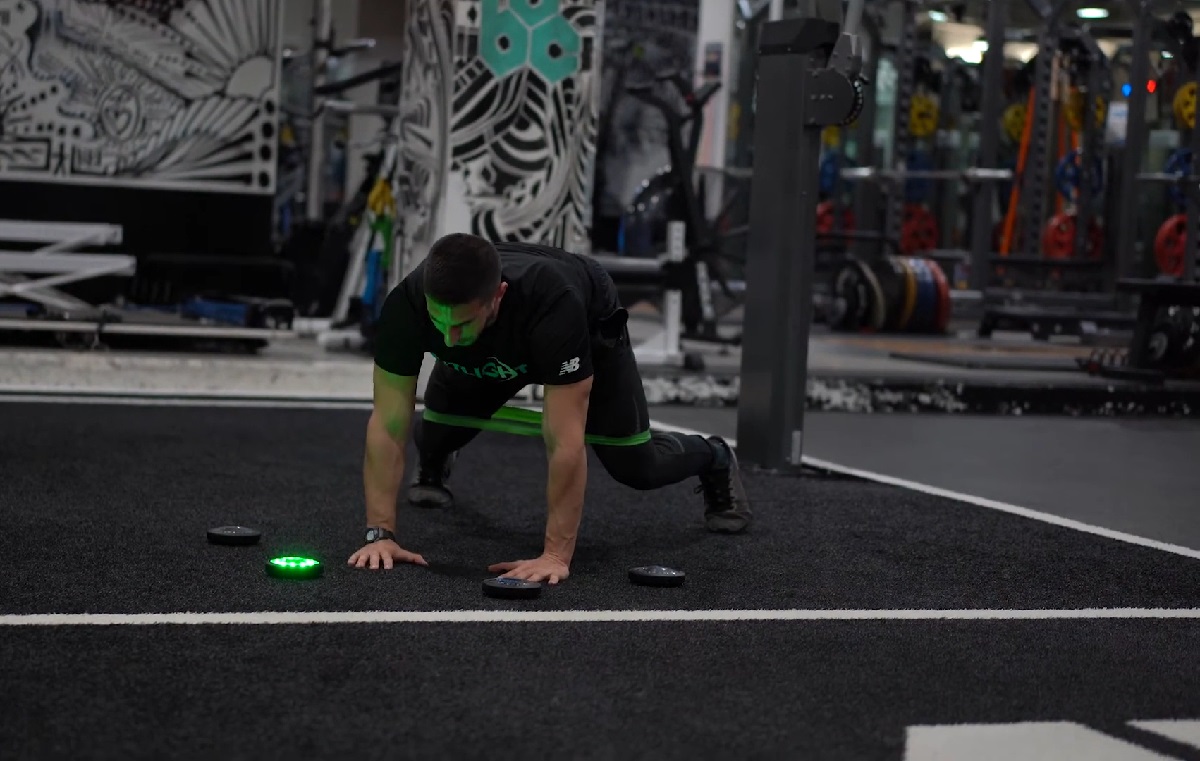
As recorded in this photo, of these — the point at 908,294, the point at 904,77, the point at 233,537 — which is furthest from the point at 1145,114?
the point at 233,537

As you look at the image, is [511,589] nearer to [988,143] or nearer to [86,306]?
[86,306]

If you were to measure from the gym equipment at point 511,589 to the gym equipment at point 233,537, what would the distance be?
76cm

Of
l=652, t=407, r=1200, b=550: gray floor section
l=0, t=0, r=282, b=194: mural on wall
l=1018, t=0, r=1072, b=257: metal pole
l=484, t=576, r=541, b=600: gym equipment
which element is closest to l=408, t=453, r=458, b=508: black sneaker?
l=484, t=576, r=541, b=600: gym equipment

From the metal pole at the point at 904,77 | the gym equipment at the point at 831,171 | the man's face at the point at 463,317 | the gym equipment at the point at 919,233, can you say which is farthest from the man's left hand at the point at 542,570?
the gym equipment at the point at 919,233

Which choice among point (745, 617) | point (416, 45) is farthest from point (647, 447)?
point (416, 45)

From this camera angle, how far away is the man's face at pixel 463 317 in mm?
3314

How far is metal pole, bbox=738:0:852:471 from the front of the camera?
581 centimetres

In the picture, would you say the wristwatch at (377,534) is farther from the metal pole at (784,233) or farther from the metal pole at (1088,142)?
the metal pole at (1088,142)

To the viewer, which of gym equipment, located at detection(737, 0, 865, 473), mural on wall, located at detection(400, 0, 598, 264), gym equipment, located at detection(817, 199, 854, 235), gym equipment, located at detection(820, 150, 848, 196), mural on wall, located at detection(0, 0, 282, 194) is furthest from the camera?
gym equipment, located at detection(817, 199, 854, 235)

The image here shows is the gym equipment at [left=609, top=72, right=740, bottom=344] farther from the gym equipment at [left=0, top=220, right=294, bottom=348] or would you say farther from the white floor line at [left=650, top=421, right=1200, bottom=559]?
the white floor line at [left=650, top=421, right=1200, bottom=559]

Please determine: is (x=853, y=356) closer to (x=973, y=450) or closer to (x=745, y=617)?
(x=973, y=450)

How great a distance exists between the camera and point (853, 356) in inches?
422

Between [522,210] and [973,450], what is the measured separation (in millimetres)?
2319

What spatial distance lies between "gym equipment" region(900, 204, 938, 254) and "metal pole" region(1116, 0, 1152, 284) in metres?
2.26
